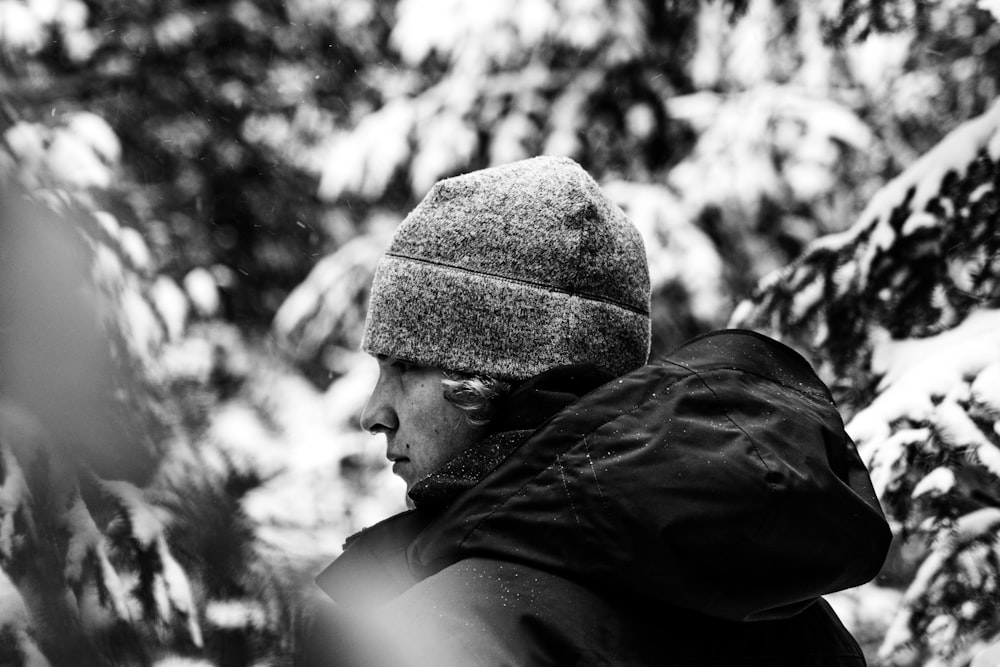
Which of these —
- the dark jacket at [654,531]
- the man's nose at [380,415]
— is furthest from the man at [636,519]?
the man's nose at [380,415]

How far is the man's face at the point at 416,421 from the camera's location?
4.24 ft

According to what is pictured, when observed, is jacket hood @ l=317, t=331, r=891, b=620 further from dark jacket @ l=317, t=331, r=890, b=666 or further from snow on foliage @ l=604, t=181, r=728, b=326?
snow on foliage @ l=604, t=181, r=728, b=326

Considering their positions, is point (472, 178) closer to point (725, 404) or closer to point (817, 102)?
point (725, 404)

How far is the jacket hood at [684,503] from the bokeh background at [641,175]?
597 millimetres

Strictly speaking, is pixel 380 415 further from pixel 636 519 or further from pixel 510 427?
pixel 636 519

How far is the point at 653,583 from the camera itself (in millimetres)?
894

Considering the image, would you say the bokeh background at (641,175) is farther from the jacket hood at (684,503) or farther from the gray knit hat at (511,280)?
the jacket hood at (684,503)

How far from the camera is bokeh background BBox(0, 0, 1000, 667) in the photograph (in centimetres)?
224

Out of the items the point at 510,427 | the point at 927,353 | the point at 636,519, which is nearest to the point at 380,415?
the point at 510,427

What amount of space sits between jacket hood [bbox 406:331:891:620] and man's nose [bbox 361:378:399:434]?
0.33 metres

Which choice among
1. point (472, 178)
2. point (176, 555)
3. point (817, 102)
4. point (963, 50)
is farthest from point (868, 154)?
point (176, 555)

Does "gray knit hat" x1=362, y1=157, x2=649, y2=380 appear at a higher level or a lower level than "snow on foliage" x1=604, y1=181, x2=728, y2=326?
higher

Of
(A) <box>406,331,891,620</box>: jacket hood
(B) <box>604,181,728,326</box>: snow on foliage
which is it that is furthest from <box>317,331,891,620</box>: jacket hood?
(B) <box>604,181,728,326</box>: snow on foliage

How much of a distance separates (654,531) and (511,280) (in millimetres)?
499
